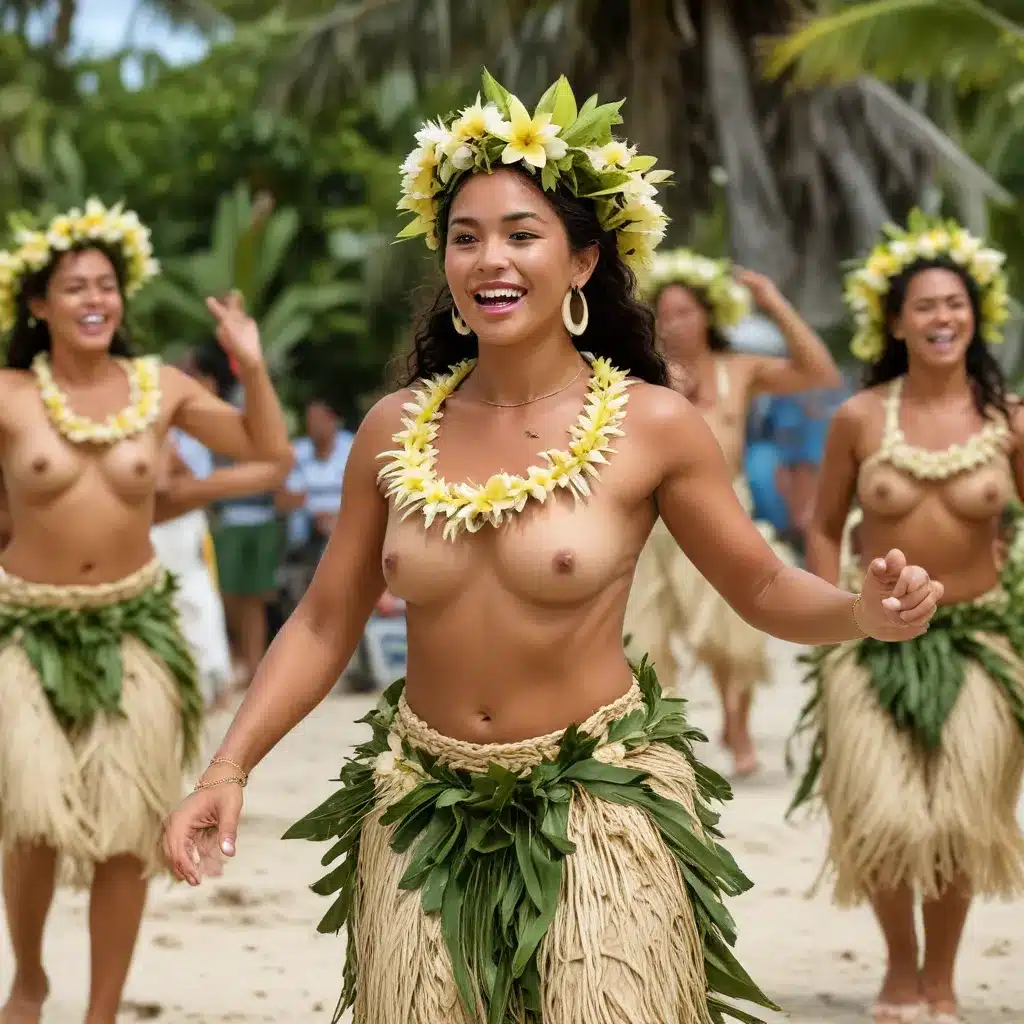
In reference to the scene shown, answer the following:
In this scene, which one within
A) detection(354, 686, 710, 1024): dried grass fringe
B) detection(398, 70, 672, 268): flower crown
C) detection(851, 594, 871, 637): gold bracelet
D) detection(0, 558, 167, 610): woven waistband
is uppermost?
detection(398, 70, 672, 268): flower crown

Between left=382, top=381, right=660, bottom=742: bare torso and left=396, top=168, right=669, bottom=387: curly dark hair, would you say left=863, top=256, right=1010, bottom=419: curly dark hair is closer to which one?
left=396, top=168, right=669, bottom=387: curly dark hair

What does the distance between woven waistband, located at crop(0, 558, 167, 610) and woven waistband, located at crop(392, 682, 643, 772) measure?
197 centimetres

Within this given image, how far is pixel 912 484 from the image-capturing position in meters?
4.99

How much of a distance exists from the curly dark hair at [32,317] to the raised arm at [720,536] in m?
2.48

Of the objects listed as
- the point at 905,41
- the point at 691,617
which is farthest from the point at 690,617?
the point at 905,41

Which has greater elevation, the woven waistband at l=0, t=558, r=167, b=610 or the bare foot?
the woven waistband at l=0, t=558, r=167, b=610

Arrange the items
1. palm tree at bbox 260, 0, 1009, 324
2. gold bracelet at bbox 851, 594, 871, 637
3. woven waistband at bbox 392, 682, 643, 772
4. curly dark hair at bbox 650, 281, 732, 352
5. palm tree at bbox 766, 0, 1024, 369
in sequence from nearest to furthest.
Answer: gold bracelet at bbox 851, 594, 871, 637, woven waistband at bbox 392, 682, 643, 772, curly dark hair at bbox 650, 281, 732, 352, palm tree at bbox 766, 0, 1024, 369, palm tree at bbox 260, 0, 1009, 324

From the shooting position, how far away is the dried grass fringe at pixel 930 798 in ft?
15.8

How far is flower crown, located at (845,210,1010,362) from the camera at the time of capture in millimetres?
5273

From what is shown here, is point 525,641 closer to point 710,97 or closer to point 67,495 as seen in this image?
point 67,495

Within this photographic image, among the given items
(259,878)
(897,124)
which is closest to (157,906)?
(259,878)

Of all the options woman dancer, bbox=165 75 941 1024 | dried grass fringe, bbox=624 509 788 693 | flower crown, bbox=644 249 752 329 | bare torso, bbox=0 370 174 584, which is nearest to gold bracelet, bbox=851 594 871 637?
woman dancer, bbox=165 75 941 1024

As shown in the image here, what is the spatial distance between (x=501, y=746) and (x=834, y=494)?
225 cm

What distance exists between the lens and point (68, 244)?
520cm
